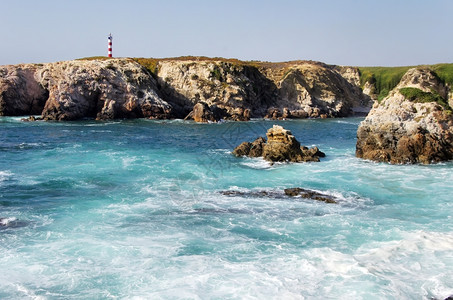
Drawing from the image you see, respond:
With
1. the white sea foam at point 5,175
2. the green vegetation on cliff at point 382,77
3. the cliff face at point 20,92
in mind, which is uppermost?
the green vegetation on cliff at point 382,77

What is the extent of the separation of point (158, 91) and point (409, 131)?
4513 cm

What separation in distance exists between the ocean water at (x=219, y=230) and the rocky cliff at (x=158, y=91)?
30.9m

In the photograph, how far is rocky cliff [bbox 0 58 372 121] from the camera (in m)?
58.7

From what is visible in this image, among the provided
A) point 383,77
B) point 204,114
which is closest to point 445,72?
point 383,77

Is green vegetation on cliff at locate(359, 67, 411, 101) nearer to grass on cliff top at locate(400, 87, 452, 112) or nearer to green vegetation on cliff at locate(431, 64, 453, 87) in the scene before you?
green vegetation on cliff at locate(431, 64, 453, 87)

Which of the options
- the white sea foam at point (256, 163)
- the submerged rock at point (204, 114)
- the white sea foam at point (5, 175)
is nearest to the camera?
the white sea foam at point (5, 175)

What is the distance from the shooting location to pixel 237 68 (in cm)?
7056

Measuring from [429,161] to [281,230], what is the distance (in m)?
16.8

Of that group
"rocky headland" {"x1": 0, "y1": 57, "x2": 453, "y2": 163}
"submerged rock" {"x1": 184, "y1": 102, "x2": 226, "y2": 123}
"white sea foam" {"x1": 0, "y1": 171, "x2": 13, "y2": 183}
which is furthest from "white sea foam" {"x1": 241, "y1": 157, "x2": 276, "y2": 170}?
"submerged rock" {"x1": 184, "y1": 102, "x2": 226, "y2": 123}

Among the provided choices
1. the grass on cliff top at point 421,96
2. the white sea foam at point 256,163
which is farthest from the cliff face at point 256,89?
the grass on cliff top at point 421,96

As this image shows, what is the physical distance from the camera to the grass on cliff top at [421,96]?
29358 millimetres

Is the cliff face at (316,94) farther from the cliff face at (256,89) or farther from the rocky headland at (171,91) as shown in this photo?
the rocky headland at (171,91)

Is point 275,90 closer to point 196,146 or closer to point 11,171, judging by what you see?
point 196,146

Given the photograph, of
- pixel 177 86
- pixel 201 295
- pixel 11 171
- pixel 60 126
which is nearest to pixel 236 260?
pixel 201 295
